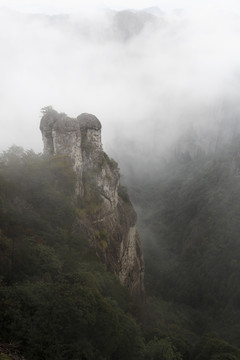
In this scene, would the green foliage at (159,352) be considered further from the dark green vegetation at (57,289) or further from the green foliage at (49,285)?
the green foliage at (49,285)

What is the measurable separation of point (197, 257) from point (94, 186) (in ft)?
189

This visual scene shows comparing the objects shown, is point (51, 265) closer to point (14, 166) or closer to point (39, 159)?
point (14, 166)

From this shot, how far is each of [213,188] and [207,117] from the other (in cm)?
9424

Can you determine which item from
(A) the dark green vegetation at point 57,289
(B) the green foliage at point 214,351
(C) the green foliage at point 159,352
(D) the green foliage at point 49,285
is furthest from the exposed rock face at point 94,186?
(B) the green foliage at point 214,351

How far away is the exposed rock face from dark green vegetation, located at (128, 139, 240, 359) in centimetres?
940

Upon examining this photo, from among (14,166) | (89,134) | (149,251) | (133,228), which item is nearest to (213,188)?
(149,251)

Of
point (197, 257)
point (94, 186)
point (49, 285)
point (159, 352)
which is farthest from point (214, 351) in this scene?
point (197, 257)

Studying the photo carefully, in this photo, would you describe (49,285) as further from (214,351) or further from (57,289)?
(214,351)

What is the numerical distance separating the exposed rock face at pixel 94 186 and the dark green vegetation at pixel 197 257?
9.40m

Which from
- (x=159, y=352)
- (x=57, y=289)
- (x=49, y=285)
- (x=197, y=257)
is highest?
(x=49, y=285)

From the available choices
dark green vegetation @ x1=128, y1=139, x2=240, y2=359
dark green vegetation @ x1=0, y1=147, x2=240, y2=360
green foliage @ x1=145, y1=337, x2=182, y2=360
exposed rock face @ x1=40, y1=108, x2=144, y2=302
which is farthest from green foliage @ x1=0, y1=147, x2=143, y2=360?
dark green vegetation @ x1=128, y1=139, x2=240, y2=359

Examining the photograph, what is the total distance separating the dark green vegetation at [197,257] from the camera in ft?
158

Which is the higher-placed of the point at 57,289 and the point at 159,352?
the point at 57,289

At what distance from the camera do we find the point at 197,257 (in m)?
79.8
